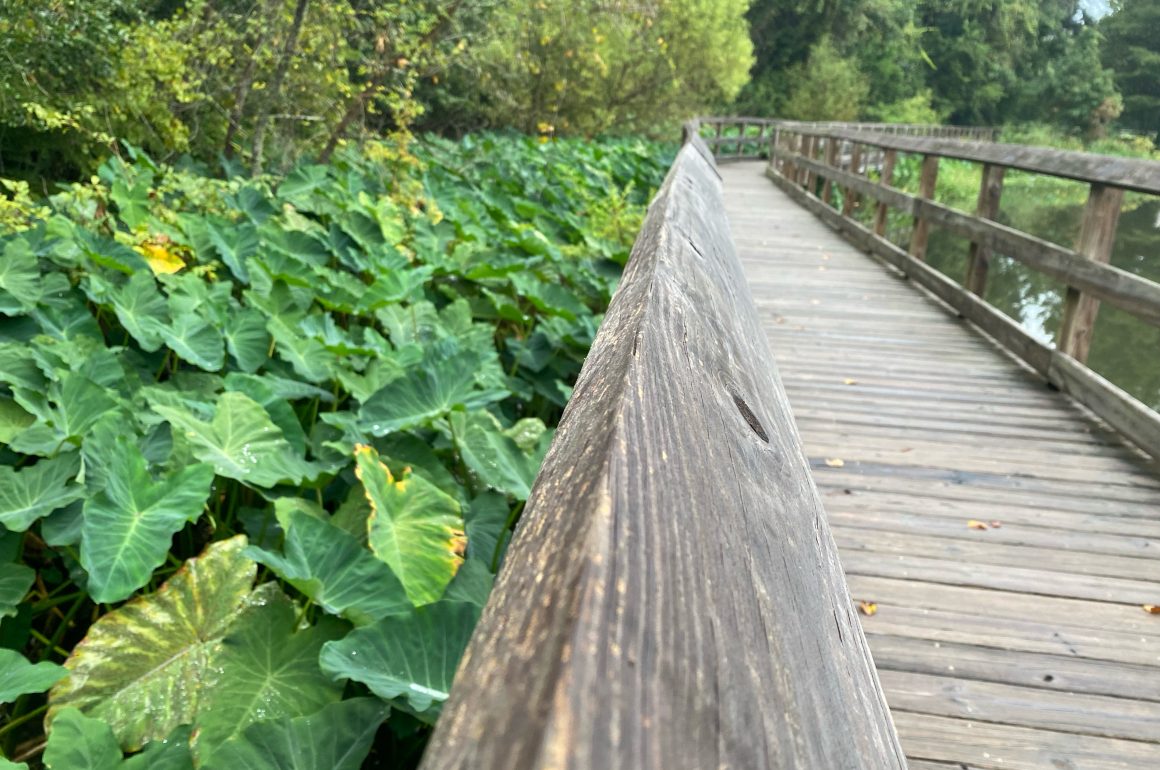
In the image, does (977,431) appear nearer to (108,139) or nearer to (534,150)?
(108,139)

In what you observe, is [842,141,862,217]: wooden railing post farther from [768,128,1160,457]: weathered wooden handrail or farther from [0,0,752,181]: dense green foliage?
[768,128,1160,457]: weathered wooden handrail

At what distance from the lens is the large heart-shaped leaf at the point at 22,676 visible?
5.09ft

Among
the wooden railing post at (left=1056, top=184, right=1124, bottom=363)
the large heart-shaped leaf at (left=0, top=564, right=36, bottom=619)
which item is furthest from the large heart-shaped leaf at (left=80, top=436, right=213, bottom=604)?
the wooden railing post at (left=1056, top=184, right=1124, bottom=363)

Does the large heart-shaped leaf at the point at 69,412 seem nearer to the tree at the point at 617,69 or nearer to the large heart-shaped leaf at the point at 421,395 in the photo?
the large heart-shaped leaf at the point at 421,395

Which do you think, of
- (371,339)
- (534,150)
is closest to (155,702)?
(371,339)

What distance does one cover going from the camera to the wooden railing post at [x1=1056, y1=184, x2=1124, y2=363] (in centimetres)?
345

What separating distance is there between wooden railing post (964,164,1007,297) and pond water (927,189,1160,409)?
1383 mm

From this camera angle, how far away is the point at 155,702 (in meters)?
1.80

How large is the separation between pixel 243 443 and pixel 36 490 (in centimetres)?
50

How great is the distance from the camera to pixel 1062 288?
13.9m

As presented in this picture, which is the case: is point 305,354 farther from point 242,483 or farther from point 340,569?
point 340,569

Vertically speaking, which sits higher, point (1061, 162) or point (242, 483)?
point (1061, 162)

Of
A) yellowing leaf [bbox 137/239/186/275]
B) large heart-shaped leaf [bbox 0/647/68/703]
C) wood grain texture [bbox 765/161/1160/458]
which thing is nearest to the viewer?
large heart-shaped leaf [bbox 0/647/68/703]

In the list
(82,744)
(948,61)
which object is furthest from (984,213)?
(948,61)
